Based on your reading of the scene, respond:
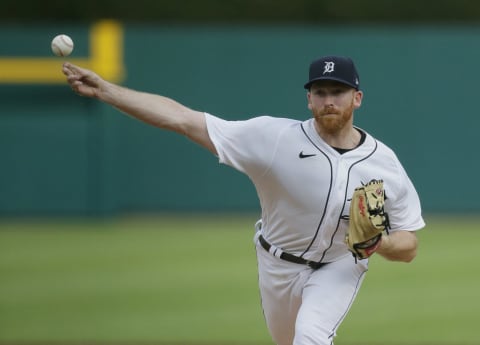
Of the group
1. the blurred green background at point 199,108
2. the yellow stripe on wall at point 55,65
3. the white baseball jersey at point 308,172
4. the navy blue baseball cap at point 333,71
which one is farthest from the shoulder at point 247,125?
the yellow stripe on wall at point 55,65

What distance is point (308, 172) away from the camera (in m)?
5.99

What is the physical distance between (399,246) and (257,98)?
1115cm

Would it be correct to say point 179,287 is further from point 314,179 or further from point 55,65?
point 314,179

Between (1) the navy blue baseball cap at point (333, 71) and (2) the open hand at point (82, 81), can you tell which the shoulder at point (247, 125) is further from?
(2) the open hand at point (82, 81)

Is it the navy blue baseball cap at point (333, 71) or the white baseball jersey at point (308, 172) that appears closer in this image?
the navy blue baseball cap at point (333, 71)

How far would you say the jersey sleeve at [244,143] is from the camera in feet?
19.5

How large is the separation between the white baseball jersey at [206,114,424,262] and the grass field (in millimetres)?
3413

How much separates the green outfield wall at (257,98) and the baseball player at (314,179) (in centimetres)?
1048

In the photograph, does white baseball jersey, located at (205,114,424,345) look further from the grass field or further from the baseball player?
the grass field

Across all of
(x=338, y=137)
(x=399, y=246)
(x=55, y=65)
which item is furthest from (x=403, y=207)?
(x=55, y=65)

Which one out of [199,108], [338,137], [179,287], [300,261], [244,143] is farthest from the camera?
[199,108]

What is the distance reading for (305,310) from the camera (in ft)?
19.3

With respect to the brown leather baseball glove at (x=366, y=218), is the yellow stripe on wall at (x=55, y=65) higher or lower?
lower

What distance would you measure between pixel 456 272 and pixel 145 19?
8.10 meters
